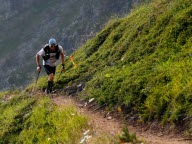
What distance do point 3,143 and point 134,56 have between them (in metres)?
6.52

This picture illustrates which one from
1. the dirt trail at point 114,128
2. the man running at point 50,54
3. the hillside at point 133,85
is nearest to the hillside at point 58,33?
the hillside at point 133,85

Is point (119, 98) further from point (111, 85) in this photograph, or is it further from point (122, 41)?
point (122, 41)

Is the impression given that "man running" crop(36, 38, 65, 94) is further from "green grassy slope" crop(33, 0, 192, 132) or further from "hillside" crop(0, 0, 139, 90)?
"hillside" crop(0, 0, 139, 90)

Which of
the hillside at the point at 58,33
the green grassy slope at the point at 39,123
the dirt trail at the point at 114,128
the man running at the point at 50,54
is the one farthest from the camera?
the hillside at the point at 58,33

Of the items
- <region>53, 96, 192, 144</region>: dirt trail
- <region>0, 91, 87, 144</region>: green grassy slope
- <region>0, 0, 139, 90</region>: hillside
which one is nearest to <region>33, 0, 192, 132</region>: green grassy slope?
<region>53, 96, 192, 144</region>: dirt trail

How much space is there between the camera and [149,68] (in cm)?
1295

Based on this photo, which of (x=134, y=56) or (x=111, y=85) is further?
(x=134, y=56)

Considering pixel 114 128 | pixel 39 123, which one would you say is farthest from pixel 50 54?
pixel 114 128

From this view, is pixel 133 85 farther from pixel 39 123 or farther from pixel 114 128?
pixel 39 123

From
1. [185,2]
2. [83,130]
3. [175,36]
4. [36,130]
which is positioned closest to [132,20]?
[185,2]

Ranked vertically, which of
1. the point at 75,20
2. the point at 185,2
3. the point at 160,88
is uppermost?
the point at 75,20

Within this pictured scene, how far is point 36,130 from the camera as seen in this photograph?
13477mm

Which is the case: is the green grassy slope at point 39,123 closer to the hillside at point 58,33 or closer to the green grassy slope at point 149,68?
the green grassy slope at point 149,68

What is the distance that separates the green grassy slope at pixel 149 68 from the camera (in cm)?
1044
